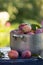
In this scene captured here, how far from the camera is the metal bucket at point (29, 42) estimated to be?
5.59ft

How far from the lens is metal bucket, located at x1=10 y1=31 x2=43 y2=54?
1.71 metres

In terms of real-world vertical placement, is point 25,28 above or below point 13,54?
above

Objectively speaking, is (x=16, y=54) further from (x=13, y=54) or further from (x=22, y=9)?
(x=22, y=9)

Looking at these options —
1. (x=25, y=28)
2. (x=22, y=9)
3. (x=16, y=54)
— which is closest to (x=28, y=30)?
(x=25, y=28)

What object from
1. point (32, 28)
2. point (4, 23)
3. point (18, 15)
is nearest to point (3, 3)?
point (18, 15)

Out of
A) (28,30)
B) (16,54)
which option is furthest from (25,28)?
(16,54)

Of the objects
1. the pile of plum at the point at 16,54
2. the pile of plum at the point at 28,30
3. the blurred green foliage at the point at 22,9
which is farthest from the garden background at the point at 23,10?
the pile of plum at the point at 16,54

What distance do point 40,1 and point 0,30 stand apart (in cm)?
154

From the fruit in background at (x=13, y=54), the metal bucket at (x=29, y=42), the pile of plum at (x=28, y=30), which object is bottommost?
the fruit in background at (x=13, y=54)

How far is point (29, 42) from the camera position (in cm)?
171

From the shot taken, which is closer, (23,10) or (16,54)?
(16,54)

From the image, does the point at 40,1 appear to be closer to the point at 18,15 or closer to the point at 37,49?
the point at 18,15

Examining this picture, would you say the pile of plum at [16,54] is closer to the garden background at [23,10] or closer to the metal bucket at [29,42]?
the metal bucket at [29,42]

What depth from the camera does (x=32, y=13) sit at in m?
5.71
